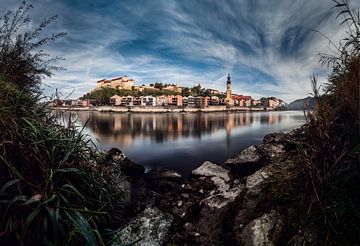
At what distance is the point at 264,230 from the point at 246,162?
5.02 metres

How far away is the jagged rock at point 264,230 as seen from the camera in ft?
7.27

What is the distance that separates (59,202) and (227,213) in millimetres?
2076

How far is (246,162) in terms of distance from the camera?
7.13 metres

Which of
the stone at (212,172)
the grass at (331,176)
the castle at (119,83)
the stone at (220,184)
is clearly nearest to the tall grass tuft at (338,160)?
the grass at (331,176)

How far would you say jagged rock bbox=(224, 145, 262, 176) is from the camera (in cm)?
698

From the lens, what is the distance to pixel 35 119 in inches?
107

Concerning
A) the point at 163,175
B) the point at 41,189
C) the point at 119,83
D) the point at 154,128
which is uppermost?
the point at 119,83

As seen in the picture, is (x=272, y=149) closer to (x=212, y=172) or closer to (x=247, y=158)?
(x=247, y=158)

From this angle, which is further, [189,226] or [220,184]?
[220,184]

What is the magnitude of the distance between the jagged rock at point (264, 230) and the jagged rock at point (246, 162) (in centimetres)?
468

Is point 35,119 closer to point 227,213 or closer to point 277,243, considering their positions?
point 227,213

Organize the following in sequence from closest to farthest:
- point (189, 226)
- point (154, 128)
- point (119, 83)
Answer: point (189, 226)
point (154, 128)
point (119, 83)

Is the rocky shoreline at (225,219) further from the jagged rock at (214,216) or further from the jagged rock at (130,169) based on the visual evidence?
the jagged rock at (130,169)

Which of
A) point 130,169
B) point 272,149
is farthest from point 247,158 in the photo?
point 130,169
